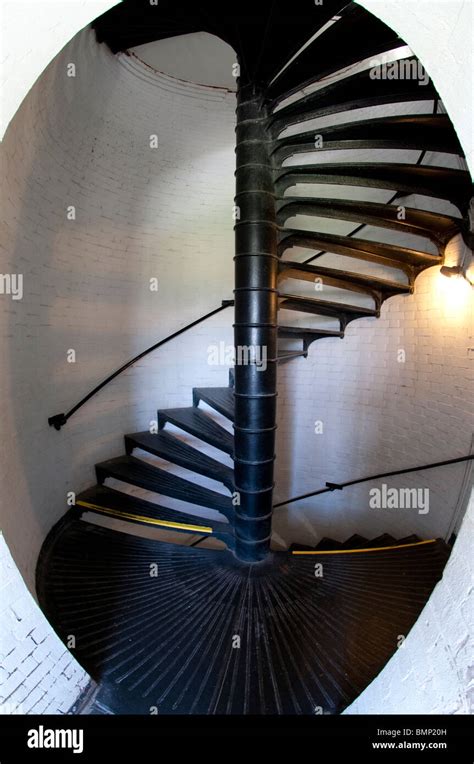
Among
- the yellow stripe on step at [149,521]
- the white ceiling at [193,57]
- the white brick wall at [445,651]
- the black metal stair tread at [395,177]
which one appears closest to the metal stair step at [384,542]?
the yellow stripe on step at [149,521]

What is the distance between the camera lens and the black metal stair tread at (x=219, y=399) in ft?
8.41

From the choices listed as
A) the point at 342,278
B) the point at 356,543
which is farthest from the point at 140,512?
the point at 342,278

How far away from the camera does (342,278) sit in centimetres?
255

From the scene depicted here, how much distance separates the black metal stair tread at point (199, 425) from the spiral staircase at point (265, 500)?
0.08ft

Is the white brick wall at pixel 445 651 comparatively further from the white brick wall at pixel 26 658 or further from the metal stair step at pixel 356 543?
the metal stair step at pixel 356 543

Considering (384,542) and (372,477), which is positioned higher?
(372,477)

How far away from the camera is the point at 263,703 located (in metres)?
1.33

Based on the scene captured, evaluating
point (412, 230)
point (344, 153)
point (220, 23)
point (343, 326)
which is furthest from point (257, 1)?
point (343, 326)

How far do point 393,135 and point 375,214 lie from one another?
52 centimetres

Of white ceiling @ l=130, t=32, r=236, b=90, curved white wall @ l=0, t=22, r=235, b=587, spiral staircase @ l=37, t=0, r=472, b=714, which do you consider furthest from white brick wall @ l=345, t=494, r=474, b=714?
white ceiling @ l=130, t=32, r=236, b=90

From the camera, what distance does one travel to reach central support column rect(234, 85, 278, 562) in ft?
6.64

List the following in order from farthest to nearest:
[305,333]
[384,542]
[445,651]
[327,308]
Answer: [305,333], [327,308], [384,542], [445,651]

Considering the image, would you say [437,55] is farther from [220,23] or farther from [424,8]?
[220,23]

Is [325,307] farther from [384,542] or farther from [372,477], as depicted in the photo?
[384,542]
